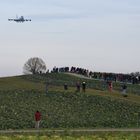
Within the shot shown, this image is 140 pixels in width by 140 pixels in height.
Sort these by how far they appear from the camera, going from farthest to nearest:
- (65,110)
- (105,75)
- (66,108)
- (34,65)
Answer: (34,65)
(105,75)
(66,108)
(65,110)

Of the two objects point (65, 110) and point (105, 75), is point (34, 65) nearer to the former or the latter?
point (105, 75)

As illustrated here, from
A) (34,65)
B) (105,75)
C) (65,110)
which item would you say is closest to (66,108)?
(65,110)

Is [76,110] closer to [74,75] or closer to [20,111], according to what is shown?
[20,111]

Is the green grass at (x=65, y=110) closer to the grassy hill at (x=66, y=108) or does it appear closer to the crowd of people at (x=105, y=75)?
the grassy hill at (x=66, y=108)

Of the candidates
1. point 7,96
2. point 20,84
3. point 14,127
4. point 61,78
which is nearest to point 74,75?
point 61,78

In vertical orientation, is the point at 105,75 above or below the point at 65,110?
above

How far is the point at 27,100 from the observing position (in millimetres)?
60719

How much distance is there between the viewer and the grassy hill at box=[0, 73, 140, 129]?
50.3 m

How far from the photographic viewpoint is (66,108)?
57.9 meters

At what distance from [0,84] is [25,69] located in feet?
272

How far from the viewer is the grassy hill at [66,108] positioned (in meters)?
50.3

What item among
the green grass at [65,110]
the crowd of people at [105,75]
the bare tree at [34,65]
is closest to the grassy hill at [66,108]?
the green grass at [65,110]

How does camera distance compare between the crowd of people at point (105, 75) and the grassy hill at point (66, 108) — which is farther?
the crowd of people at point (105, 75)

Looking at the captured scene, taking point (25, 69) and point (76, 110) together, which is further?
point (25, 69)
